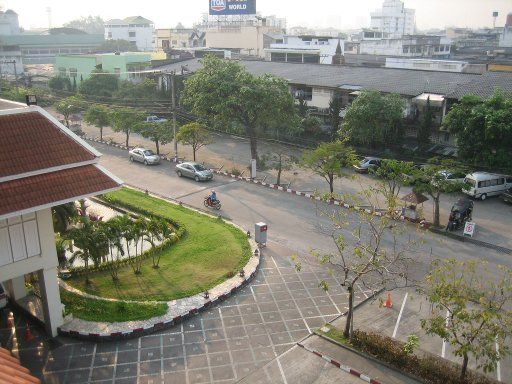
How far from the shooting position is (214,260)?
21.8 meters

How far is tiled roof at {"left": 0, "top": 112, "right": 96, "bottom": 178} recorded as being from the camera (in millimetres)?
14953

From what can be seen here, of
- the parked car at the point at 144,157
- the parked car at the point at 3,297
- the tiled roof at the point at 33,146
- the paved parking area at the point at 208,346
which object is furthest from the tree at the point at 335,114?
the parked car at the point at 3,297

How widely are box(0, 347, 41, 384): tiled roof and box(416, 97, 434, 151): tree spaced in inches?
1314

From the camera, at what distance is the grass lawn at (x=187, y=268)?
19.3 meters

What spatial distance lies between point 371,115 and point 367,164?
3570 millimetres

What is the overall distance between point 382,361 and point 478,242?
39.0 ft

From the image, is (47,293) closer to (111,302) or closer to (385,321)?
(111,302)

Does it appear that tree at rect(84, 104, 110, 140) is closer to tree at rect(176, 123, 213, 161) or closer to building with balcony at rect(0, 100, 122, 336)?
tree at rect(176, 123, 213, 161)

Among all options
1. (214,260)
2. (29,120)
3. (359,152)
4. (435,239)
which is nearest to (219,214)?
(214,260)

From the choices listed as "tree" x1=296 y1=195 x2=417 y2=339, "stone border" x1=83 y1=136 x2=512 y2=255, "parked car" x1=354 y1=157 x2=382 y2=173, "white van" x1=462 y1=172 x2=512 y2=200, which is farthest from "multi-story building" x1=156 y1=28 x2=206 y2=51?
"tree" x1=296 y1=195 x2=417 y2=339

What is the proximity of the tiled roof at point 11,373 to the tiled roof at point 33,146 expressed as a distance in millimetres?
5468

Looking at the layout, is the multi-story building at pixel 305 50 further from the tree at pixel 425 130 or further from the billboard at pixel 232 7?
the tree at pixel 425 130

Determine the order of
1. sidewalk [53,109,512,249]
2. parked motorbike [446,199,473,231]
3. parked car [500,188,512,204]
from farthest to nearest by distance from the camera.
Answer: parked car [500,188,512,204] → sidewalk [53,109,512,249] → parked motorbike [446,199,473,231]

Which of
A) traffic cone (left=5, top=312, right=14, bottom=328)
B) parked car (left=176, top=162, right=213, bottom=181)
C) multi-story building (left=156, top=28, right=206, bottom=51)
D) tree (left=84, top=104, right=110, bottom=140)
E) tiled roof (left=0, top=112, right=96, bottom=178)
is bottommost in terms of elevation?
traffic cone (left=5, top=312, right=14, bottom=328)
